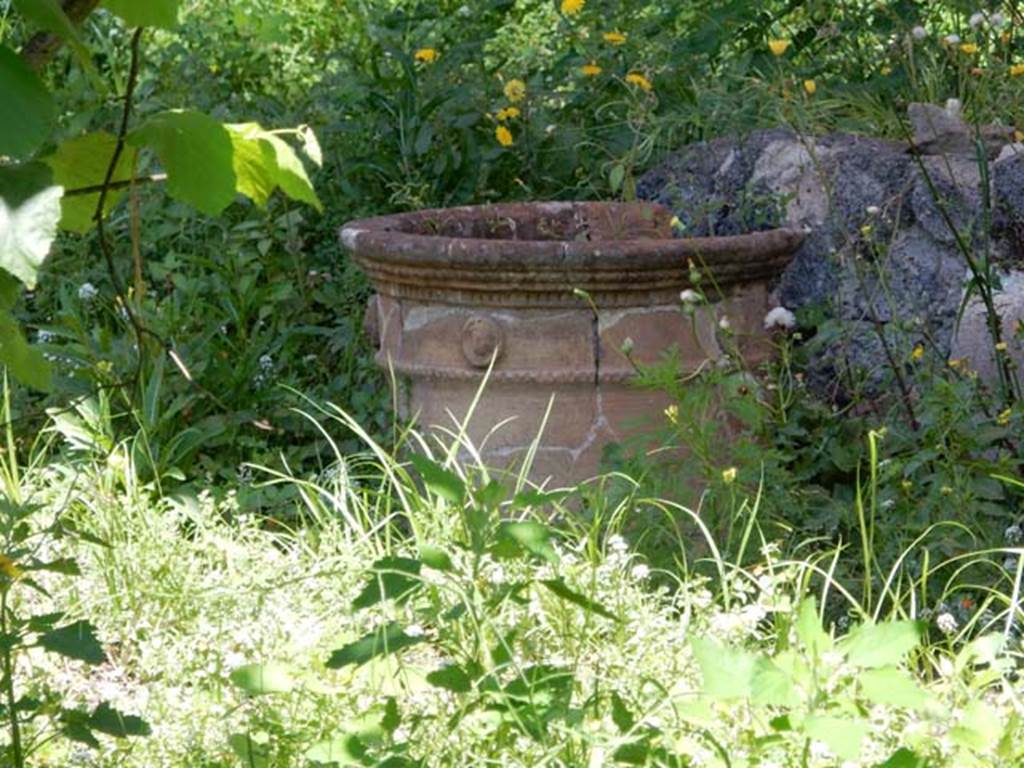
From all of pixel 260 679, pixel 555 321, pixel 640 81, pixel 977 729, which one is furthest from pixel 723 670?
pixel 640 81

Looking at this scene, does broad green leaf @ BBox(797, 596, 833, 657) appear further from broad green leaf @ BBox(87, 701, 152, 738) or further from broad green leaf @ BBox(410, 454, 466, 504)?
broad green leaf @ BBox(87, 701, 152, 738)

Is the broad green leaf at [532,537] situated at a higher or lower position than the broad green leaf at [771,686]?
higher

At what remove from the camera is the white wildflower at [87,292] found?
530 cm

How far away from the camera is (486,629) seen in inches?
114

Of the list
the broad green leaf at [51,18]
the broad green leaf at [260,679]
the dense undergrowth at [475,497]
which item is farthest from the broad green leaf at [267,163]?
the broad green leaf at [260,679]

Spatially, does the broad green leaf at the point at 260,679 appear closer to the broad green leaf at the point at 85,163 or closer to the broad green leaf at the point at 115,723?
the broad green leaf at the point at 115,723

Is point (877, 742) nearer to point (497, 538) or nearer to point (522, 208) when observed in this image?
point (497, 538)

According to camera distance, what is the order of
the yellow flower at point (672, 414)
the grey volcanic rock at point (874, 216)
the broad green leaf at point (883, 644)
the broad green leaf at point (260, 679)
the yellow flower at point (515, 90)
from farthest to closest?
the yellow flower at point (515, 90) → the grey volcanic rock at point (874, 216) → the yellow flower at point (672, 414) → the broad green leaf at point (260, 679) → the broad green leaf at point (883, 644)

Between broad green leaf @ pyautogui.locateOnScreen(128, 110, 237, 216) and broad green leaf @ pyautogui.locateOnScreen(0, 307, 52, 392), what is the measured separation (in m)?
0.25

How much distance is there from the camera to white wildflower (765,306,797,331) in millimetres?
4109

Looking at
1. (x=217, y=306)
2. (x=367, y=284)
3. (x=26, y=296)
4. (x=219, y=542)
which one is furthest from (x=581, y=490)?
(x=26, y=296)

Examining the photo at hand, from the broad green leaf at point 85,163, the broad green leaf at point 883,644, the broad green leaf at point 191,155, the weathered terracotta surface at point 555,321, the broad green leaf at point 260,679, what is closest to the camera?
the broad green leaf at point 191,155

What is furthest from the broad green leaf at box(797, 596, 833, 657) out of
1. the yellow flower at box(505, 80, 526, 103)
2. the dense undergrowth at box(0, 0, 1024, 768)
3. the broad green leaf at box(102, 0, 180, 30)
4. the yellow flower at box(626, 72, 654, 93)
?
the yellow flower at box(505, 80, 526, 103)

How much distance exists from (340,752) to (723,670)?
1.80 feet
